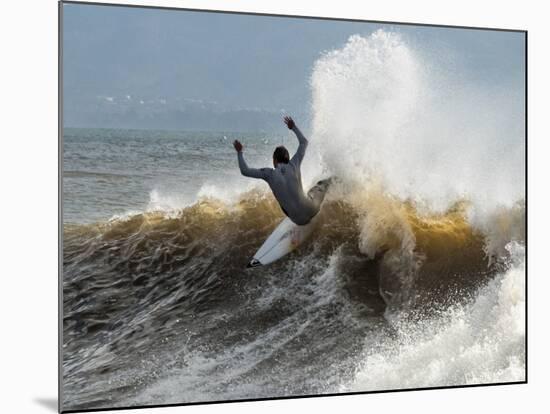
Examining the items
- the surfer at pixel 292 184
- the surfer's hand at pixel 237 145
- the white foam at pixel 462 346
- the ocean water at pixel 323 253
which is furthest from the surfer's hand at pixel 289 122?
the white foam at pixel 462 346

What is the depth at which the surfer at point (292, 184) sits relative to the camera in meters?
5.90

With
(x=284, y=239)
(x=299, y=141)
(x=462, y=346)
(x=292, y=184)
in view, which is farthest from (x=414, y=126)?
(x=462, y=346)

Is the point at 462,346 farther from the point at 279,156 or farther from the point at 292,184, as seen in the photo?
the point at 279,156

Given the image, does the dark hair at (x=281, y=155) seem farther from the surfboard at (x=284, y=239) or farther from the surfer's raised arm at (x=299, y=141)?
the surfboard at (x=284, y=239)

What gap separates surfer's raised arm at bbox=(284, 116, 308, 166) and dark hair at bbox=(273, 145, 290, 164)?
0.04 m

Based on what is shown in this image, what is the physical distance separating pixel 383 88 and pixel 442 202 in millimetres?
792

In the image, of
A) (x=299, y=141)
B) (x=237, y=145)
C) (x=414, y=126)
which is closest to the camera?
(x=237, y=145)

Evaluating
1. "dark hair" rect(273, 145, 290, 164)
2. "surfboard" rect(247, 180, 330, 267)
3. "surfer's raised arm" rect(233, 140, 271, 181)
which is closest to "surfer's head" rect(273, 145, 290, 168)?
"dark hair" rect(273, 145, 290, 164)

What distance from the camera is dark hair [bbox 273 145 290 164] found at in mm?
5898

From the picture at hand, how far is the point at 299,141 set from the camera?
5.94 meters

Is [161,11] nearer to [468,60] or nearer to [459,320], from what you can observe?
[468,60]

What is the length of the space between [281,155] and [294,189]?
0.21 meters

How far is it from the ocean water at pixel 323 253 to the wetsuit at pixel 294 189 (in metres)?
0.05

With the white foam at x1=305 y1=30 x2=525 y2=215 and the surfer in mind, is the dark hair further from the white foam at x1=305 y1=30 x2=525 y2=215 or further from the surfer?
the white foam at x1=305 y1=30 x2=525 y2=215
